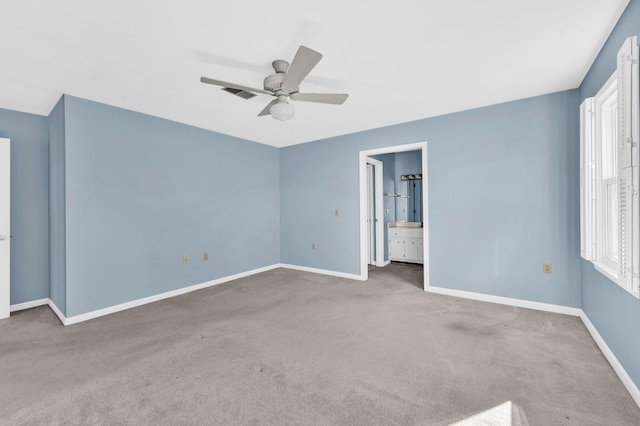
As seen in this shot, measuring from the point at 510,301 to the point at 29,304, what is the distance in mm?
5749

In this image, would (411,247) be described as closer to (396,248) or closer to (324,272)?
(396,248)

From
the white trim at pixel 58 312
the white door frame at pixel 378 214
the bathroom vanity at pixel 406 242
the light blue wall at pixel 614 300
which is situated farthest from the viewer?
the bathroom vanity at pixel 406 242

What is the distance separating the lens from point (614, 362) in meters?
2.05

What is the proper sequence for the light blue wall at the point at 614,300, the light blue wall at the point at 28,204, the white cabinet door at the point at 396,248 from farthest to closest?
the white cabinet door at the point at 396,248, the light blue wall at the point at 28,204, the light blue wall at the point at 614,300

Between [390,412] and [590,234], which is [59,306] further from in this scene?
[590,234]

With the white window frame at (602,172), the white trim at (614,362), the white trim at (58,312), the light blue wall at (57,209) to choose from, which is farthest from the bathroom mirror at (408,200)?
the white trim at (58,312)

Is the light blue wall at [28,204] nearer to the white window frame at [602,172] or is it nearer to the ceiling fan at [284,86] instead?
the ceiling fan at [284,86]

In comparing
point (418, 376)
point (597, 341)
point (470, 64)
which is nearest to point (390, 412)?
point (418, 376)

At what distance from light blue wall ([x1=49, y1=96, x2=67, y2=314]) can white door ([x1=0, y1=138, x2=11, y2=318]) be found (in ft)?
1.18

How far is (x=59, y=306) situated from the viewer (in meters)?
3.19

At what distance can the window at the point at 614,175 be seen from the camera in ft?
5.34

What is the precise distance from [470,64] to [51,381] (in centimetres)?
403

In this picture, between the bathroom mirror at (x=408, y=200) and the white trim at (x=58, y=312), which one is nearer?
the white trim at (x=58, y=312)

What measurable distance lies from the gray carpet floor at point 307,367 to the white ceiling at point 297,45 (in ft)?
7.81
